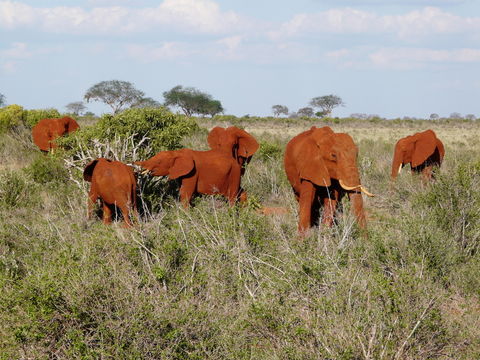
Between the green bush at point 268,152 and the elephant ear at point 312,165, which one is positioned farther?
the green bush at point 268,152

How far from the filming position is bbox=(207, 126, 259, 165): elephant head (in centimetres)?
985

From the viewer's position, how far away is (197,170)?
29.4ft

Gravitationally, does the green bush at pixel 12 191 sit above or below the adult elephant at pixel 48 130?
below

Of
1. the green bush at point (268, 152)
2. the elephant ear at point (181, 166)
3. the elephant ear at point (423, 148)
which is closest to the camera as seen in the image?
the elephant ear at point (181, 166)

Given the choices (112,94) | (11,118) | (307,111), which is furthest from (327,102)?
(11,118)

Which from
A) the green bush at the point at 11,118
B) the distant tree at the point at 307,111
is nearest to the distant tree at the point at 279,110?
the distant tree at the point at 307,111

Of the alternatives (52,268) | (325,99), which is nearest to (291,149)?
(52,268)

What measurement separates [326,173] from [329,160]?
17 centimetres

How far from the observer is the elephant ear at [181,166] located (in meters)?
8.73

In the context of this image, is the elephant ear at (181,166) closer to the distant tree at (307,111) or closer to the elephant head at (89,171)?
the elephant head at (89,171)

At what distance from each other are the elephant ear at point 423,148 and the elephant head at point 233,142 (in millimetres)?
4369

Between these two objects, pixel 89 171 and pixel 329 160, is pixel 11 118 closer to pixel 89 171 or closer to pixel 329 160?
pixel 89 171

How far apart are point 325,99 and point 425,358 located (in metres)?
80.6

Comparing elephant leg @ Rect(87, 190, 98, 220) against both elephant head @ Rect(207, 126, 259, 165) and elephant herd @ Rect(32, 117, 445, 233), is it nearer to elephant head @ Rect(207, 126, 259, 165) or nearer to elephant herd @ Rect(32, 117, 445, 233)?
elephant herd @ Rect(32, 117, 445, 233)
